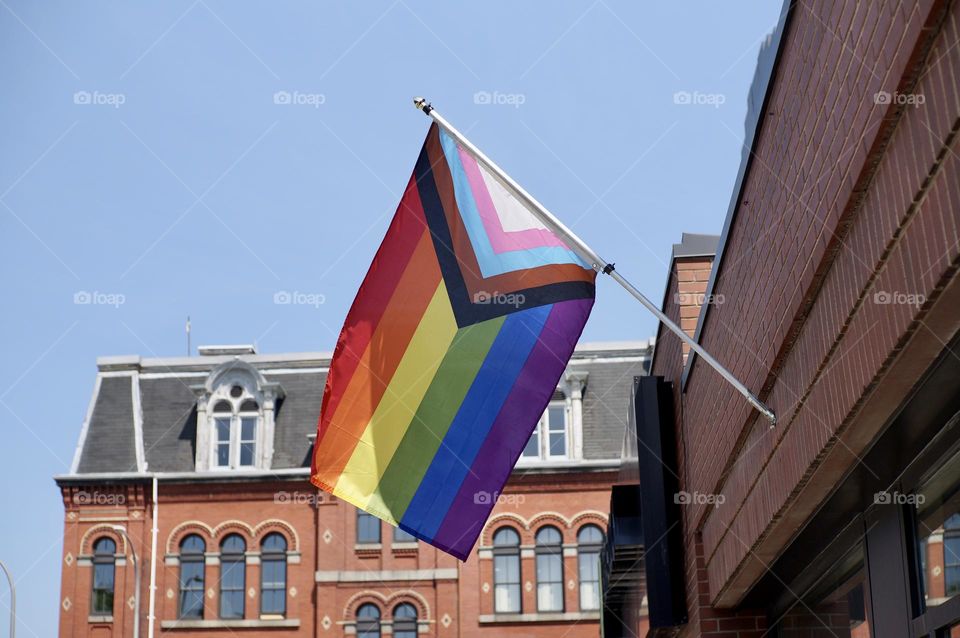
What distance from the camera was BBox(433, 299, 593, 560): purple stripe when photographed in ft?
26.4

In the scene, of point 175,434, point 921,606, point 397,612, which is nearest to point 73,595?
point 175,434

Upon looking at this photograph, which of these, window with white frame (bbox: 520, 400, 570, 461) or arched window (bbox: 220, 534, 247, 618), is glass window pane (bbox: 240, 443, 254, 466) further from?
window with white frame (bbox: 520, 400, 570, 461)

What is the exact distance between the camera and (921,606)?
5293 mm

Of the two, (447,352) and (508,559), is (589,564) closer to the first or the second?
(508,559)

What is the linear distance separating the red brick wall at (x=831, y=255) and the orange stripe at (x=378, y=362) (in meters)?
1.95

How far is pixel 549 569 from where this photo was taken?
3709 centimetres

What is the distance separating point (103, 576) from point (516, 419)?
1286 inches

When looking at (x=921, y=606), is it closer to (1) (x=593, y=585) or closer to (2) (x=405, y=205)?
(2) (x=405, y=205)

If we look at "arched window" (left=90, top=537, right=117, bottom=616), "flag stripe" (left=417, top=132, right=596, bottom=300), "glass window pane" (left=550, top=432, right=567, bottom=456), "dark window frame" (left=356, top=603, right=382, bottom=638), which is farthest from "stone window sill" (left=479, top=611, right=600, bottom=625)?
"flag stripe" (left=417, top=132, right=596, bottom=300)

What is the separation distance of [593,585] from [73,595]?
15443 mm

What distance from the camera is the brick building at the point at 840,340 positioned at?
3977 mm

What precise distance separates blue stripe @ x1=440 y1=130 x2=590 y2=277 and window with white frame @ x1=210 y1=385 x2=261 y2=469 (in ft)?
103

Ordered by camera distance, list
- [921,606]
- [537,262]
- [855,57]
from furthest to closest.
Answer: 1. [537,262]
2. [921,606]
3. [855,57]

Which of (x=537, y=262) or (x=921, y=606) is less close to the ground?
(x=537, y=262)
